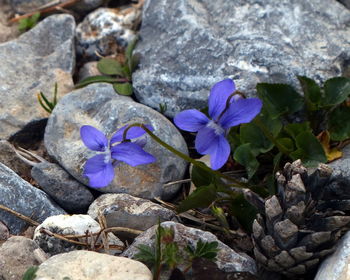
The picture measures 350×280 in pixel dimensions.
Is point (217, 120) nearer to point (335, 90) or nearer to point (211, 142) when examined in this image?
point (211, 142)

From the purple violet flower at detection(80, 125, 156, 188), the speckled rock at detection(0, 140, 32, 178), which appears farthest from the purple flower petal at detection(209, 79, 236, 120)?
the speckled rock at detection(0, 140, 32, 178)

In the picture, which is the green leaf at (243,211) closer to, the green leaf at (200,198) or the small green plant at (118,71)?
the green leaf at (200,198)

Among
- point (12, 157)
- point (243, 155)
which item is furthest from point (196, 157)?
point (12, 157)

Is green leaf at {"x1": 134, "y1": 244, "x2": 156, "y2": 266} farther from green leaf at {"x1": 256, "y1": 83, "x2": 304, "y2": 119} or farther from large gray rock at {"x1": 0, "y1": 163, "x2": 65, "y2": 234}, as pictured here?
green leaf at {"x1": 256, "y1": 83, "x2": 304, "y2": 119}

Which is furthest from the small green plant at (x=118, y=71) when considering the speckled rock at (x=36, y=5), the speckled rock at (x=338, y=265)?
the speckled rock at (x=338, y=265)

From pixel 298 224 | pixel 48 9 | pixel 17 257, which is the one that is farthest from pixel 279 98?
pixel 48 9

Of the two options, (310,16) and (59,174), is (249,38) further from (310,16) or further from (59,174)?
(59,174)
